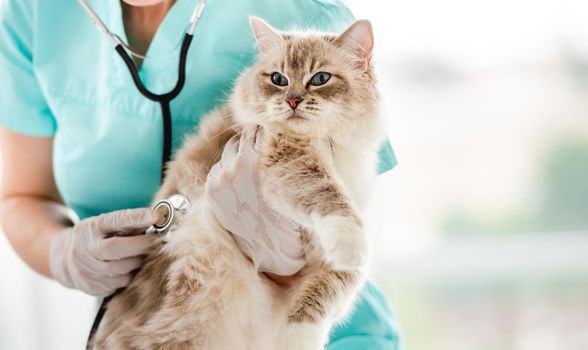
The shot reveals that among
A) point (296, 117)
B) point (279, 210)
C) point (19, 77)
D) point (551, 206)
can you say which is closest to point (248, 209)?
point (279, 210)

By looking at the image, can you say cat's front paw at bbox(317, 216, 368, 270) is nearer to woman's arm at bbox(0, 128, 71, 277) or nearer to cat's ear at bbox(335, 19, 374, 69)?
cat's ear at bbox(335, 19, 374, 69)

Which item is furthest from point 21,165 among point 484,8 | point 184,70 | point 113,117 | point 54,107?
point 484,8

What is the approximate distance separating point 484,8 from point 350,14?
3.52 feet

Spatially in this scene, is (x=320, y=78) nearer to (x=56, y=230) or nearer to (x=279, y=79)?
(x=279, y=79)

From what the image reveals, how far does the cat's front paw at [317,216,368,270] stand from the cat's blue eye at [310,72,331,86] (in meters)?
0.21

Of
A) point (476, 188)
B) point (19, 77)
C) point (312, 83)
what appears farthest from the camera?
point (476, 188)

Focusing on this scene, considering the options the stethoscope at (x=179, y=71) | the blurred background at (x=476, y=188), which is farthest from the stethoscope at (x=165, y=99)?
the blurred background at (x=476, y=188)

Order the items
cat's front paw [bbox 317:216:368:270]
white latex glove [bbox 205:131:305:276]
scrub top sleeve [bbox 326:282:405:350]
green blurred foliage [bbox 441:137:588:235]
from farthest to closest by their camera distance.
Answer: green blurred foliage [bbox 441:137:588:235]
scrub top sleeve [bbox 326:282:405:350]
white latex glove [bbox 205:131:305:276]
cat's front paw [bbox 317:216:368:270]

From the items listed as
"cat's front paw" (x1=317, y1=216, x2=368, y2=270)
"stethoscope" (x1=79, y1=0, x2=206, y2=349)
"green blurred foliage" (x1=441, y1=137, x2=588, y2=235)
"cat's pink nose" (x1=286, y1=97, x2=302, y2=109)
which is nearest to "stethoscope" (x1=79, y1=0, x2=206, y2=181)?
"stethoscope" (x1=79, y1=0, x2=206, y2=349)

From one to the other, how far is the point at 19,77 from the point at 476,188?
1.58 metres

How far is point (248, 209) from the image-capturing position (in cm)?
94

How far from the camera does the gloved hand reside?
3.26 ft

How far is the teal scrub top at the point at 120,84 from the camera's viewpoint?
1.07m

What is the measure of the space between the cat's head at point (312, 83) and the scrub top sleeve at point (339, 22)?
11cm
